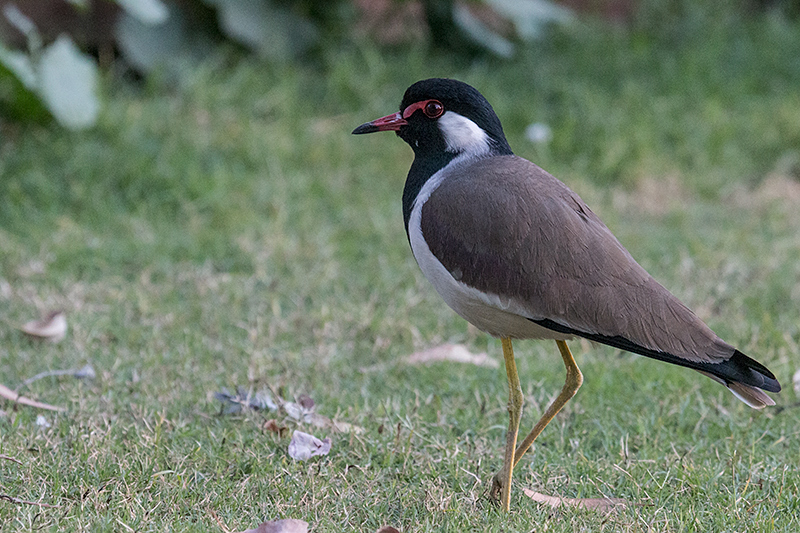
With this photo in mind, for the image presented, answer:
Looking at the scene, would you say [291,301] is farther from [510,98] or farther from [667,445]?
[510,98]

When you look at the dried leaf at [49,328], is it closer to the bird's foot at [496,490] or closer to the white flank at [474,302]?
the white flank at [474,302]

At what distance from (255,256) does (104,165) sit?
4.24 ft

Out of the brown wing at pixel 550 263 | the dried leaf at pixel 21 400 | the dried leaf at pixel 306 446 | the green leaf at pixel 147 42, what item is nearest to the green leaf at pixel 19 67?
the green leaf at pixel 147 42

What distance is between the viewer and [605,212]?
565cm

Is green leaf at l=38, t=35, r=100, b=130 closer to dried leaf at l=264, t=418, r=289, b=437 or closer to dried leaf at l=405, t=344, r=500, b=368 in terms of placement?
dried leaf at l=405, t=344, r=500, b=368

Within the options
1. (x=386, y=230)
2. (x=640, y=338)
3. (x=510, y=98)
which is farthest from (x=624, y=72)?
(x=640, y=338)

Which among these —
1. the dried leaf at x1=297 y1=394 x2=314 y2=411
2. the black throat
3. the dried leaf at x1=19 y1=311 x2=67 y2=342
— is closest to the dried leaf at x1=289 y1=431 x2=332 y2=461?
the dried leaf at x1=297 y1=394 x2=314 y2=411

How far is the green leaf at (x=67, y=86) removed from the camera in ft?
18.2

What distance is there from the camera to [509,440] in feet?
9.07

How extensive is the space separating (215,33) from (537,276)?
5.04 meters

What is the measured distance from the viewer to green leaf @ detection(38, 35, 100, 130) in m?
5.55

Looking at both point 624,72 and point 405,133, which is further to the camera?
point 624,72

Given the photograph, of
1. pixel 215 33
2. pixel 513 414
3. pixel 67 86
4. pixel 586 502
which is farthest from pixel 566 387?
pixel 215 33

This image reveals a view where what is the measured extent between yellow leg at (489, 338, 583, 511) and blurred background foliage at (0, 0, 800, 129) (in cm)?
349
